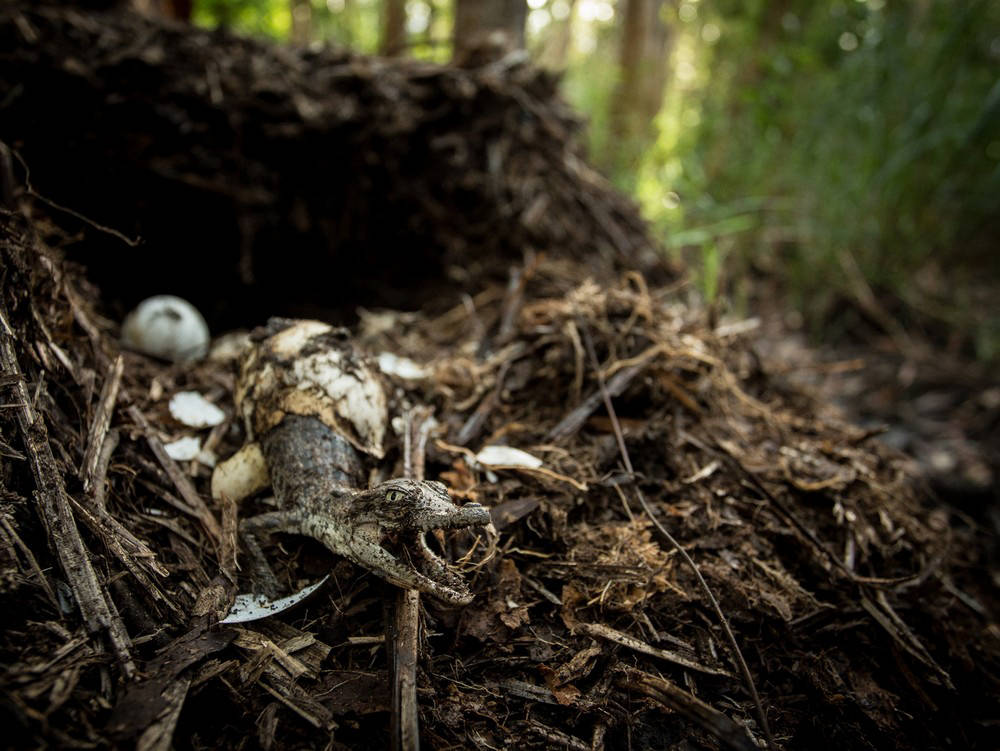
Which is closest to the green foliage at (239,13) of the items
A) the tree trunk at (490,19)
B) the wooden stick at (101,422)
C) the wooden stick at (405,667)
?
the tree trunk at (490,19)

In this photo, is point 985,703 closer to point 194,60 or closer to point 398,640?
point 398,640

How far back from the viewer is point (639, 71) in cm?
641

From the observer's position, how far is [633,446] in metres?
1.70

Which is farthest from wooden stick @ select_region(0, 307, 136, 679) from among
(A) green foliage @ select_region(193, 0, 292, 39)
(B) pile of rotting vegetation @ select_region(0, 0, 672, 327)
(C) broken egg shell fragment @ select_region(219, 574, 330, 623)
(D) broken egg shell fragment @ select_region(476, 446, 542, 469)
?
(A) green foliage @ select_region(193, 0, 292, 39)

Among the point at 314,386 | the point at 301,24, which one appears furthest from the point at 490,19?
the point at 301,24

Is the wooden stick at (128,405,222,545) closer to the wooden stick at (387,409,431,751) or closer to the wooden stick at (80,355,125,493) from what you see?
the wooden stick at (80,355,125,493)

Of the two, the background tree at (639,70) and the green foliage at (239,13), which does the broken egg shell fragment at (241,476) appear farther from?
the background tree at (639,70)

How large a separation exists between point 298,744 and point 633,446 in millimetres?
1118

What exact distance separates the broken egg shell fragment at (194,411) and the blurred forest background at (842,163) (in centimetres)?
229

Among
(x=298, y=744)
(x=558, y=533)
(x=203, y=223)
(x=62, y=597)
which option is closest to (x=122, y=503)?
(x=62, y=597)

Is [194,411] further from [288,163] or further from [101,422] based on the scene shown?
[288,163]

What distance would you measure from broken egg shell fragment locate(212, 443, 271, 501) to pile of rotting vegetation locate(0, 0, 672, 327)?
1147mm

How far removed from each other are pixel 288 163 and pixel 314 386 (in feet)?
4.79

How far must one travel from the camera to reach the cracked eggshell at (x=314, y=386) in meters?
1.49
